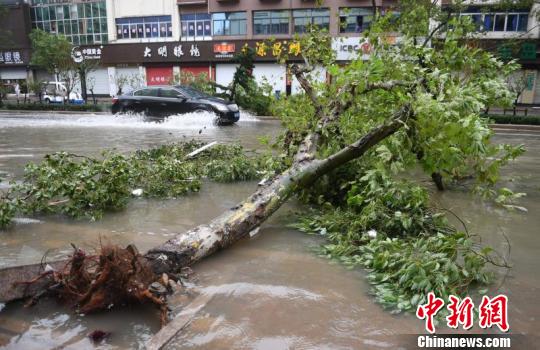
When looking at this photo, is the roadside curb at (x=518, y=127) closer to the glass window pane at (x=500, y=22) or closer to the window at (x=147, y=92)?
the window at (x=147, y=92)

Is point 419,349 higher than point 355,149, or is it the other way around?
point 355,149

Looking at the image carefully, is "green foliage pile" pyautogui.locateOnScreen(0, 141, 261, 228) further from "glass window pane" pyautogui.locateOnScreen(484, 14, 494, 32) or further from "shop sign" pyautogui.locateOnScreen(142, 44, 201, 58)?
"shop sign" pyautogui.locateOnScreen(142, 44, 201, 58)

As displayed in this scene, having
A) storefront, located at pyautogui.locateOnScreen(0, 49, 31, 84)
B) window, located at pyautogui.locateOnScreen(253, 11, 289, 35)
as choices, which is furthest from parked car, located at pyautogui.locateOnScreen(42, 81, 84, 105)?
window, located at pyautogui.locateOnScreen(253, 11, 289, 35)

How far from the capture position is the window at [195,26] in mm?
34812

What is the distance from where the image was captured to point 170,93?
664 inches

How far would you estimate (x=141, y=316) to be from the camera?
344cm

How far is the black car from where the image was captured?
53.7ft

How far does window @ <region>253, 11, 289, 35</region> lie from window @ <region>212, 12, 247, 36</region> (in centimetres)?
96

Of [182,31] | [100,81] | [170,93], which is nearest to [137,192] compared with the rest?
[170,93]

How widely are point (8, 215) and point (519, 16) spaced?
31389 mm

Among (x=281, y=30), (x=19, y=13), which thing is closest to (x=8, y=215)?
(x=281, y=30)

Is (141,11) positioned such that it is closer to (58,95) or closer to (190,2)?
(190,2)

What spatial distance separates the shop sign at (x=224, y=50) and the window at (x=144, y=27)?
455 cm

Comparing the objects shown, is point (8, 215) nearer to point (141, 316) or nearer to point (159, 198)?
point (159, 198)
